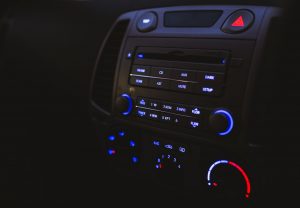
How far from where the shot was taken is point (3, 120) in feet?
4.05

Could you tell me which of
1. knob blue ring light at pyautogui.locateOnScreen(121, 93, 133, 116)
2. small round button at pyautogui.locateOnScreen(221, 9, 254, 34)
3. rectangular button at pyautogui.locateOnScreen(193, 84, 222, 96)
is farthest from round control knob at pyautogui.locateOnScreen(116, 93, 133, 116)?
small round button at pyautogui.locateOnScreen(221, 9, 254, 34)

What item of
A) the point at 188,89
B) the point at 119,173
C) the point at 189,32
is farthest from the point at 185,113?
the point at 119,173

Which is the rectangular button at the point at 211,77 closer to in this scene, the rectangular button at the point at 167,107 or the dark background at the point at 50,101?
the rectangular button at the point at 167,107

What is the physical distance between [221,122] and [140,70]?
0.97ft

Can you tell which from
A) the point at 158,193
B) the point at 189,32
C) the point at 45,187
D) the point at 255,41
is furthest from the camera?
the point at 45,187

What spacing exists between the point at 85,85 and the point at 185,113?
492 millimetres

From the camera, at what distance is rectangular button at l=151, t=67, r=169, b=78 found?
3.05ft

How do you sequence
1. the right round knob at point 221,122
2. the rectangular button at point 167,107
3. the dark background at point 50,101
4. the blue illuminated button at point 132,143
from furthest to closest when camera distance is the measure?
the dark background at point 50,101 < the blue illuminated button at point 132,143 < the rectangular button at point 167,107 < the right round knob at point 221,122

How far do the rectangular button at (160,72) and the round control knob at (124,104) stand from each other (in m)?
0.11

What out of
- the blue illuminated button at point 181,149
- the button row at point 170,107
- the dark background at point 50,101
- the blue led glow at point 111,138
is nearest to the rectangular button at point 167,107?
the button row at point 170,107

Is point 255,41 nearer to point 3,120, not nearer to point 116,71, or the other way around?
point 116,71

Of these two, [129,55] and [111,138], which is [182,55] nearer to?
[129,55]

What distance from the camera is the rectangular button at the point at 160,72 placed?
3.05 ft

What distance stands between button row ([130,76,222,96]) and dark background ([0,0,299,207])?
11.5 inches
